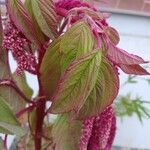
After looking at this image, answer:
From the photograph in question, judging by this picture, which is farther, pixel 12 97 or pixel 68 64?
pixel 12 97

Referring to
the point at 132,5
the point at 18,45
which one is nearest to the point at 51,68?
the point at 18,45

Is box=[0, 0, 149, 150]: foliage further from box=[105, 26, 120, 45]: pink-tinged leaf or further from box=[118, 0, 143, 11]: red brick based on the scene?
box=[118, 0, 143, 11]: red brick

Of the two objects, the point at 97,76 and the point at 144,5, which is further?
the point at 144,5

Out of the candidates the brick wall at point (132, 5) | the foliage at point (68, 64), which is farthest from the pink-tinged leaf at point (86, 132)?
the brick wall at point (132, 5)

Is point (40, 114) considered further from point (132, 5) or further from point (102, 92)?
point (132, 5)

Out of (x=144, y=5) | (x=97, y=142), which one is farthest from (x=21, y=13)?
(x=144, y=5)

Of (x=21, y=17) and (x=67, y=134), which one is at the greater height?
(x=21, y=17)

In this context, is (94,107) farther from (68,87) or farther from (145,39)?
(145,39)
